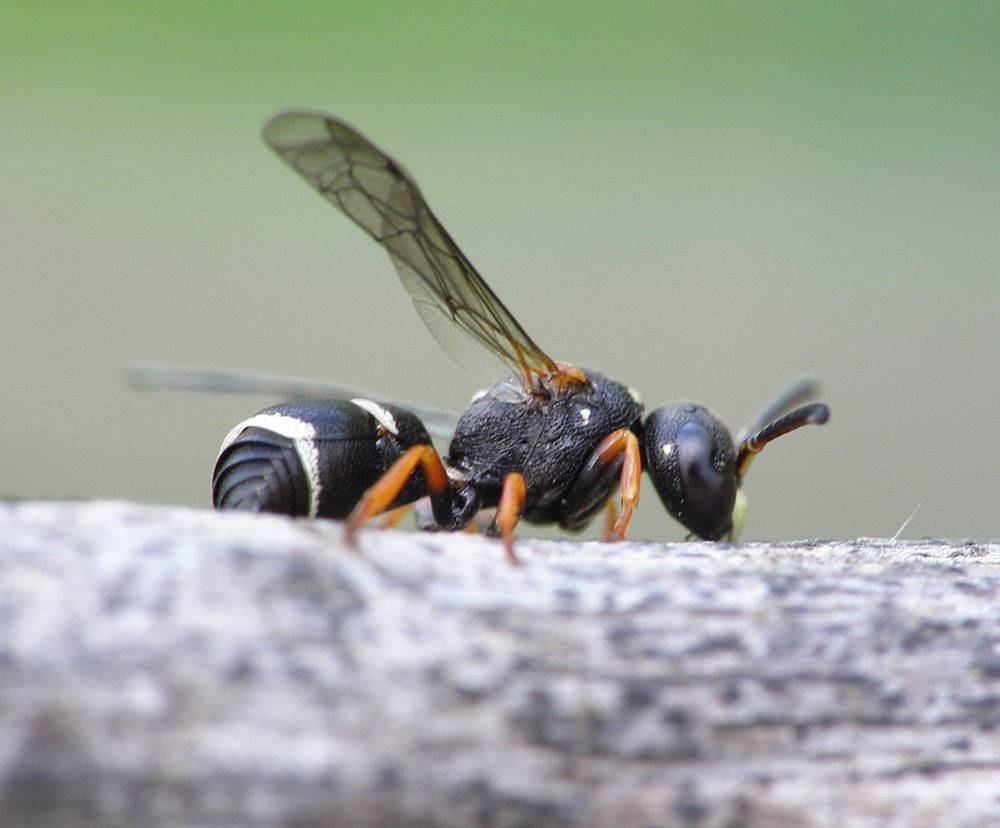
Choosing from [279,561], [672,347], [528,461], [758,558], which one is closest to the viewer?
[279,561]

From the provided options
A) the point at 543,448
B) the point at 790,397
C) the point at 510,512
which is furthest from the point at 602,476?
the point at 510,512

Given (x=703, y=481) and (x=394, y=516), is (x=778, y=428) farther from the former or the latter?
(x=394, y=516)

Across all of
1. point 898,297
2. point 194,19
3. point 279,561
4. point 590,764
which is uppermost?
point 194,19

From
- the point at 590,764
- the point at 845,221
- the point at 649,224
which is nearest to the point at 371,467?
the point at 590,764

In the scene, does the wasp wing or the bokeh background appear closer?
the wasp wing

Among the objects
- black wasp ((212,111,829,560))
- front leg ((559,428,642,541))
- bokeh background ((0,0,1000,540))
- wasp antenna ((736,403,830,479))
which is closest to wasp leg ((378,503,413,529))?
black wasp ((212,111,829,560))

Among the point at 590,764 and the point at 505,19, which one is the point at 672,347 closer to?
the point at 505,19

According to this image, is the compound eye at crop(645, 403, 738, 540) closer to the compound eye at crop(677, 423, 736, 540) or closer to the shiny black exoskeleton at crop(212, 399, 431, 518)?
the compound eye at crop(677, 423, 736, 540)
